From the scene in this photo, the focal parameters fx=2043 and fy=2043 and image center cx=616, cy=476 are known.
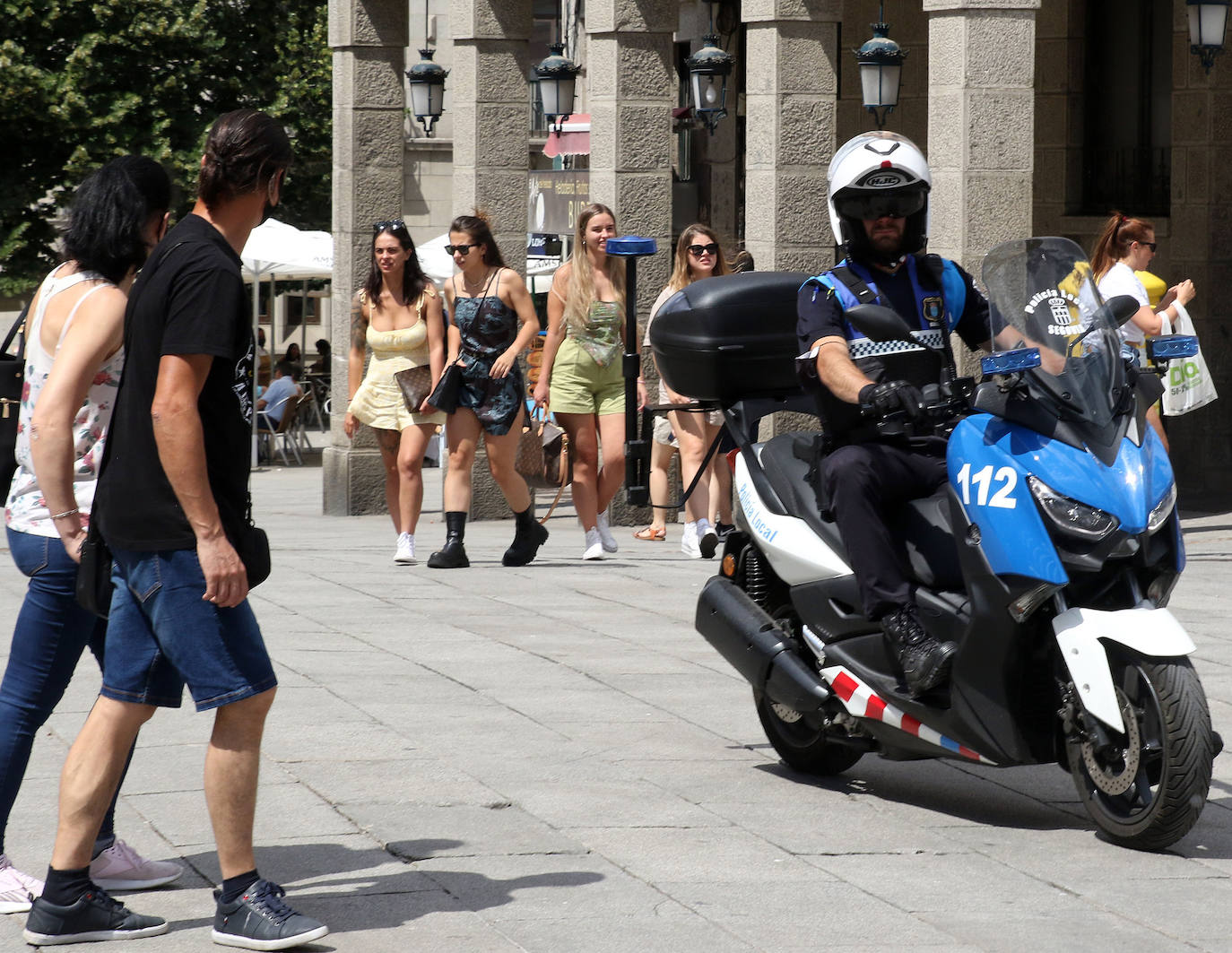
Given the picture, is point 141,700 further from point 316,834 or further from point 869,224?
point 869,224

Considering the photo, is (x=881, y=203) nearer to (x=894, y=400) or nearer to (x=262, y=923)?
(x=894, y=400)

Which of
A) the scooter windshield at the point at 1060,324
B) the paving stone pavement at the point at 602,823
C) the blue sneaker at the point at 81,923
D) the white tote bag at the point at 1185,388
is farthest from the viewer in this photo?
the white tote bag at the point at 1185,388

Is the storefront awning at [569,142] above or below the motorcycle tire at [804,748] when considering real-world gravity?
above

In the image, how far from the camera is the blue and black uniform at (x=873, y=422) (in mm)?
5332

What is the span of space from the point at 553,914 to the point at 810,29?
8.59 metres

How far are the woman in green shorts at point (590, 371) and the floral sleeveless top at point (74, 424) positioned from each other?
6.33 m

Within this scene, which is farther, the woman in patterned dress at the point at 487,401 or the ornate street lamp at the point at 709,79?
the ornate street lamp at the point at 709,79

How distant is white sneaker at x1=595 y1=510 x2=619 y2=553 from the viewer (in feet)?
36.6

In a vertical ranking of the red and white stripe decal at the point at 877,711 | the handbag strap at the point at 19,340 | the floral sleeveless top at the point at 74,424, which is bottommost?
the red and white stripe decal at the point at 877,711

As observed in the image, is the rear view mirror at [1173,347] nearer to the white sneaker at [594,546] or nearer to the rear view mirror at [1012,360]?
the rear view mirror at [1012,360]

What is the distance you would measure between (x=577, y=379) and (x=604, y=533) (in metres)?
0.86

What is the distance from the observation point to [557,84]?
60.6 feet

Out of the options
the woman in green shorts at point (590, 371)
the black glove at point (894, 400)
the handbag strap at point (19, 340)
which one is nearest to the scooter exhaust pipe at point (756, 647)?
the black glove at point (894, 400)

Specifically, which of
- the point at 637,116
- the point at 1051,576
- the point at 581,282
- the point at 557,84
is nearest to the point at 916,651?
Answer: the point at 1051,576
